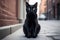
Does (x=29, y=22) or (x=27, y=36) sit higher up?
(x=29, y=22)

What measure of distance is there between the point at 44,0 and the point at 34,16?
96.3 ft

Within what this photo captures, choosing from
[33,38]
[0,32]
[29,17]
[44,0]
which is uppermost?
[44,0]

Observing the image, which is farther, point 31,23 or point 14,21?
point 14,21

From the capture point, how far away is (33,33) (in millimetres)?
3291

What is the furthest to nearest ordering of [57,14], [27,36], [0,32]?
1. [57,14]
2. [27,36]
3. [0,32]

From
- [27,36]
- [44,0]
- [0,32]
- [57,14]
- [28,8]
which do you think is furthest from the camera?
[44,0]

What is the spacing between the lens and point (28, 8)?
10.2 feet

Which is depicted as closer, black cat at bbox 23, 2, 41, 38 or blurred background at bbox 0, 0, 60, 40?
black cat at bbox 23, 2, 41, 38

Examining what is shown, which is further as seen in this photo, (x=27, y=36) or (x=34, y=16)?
(x=27, y=36)

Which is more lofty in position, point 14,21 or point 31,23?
point 31,23

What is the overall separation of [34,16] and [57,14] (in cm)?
1530

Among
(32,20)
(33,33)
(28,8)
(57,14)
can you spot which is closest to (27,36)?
(33,33)

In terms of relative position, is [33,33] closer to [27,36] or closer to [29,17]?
[27,36]

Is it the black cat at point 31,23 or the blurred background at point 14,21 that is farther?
the blurred background at point 14,21
